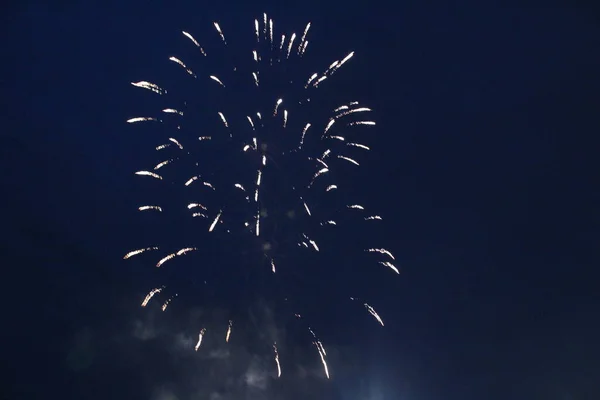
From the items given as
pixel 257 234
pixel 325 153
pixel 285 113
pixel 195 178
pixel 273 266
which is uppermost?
pixel 285 113

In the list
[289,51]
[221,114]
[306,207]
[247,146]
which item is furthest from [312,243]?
[289,51]

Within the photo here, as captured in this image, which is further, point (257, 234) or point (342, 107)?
point (342, 107)

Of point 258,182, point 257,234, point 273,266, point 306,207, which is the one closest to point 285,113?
point 258,182

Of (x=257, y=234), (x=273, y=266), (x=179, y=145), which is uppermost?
(x=179, y=145)

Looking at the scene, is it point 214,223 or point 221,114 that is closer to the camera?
point 214,223

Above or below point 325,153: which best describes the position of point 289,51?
above

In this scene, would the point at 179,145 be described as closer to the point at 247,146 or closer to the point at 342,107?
the point at 247,146

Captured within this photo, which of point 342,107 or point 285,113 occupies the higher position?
point 342,107

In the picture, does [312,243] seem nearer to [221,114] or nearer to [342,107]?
[342,107]

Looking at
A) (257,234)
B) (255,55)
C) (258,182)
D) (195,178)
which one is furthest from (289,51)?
(257,234)
